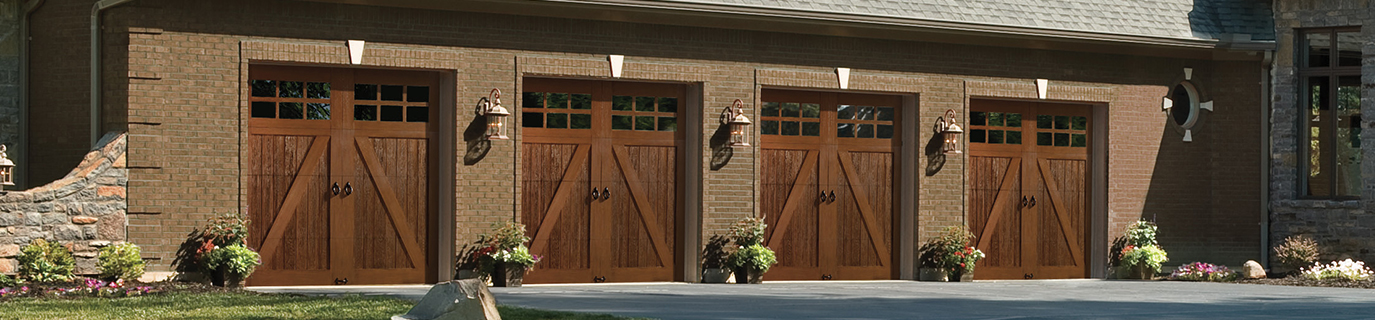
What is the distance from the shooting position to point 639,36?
55.0ft

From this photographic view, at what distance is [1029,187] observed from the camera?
764 inches

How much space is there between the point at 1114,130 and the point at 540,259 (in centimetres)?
769

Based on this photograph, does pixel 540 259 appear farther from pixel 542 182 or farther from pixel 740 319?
pixel 740 319

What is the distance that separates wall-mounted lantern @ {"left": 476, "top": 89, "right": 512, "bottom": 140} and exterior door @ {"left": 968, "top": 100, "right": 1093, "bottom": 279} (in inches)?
234

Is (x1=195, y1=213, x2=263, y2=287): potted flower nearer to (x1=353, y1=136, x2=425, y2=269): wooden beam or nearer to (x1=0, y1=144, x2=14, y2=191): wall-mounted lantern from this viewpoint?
(x1=353, y1=136, x2=425, y2=269): wooden beam

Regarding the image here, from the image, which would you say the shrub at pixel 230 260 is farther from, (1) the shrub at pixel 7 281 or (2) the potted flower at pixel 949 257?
(2) the potted flower at pixel 949 257

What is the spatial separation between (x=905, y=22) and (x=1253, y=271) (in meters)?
5.46

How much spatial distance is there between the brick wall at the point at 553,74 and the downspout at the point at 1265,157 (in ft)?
0.46

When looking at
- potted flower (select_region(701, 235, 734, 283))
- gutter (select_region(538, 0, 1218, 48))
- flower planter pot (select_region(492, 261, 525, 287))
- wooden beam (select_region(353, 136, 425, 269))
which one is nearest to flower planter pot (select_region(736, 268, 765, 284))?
potted flower (select_region(701, 235, 734, 283))

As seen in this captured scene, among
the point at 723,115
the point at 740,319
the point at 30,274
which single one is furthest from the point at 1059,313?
the point at 30,274

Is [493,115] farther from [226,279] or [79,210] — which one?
[79,210]

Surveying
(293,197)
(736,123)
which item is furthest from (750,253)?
(293,197)

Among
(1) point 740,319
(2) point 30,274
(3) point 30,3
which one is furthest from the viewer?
(3) point 30,3

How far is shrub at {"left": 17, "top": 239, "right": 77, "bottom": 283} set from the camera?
45.4 ft
